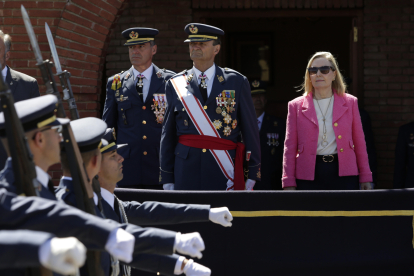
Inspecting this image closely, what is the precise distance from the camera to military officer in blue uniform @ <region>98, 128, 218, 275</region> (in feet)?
8.37

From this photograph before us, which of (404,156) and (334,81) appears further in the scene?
(404,156)

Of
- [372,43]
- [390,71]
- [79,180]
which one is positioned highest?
[372,43]

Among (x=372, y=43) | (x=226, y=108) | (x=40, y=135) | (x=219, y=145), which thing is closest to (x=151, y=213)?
(x=40, y=135)

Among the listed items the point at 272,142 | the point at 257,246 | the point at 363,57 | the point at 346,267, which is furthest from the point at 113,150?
the point at 363,57

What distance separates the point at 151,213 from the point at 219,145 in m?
1.41

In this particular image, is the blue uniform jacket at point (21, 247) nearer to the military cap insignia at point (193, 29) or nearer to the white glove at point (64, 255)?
the white glove at point (64, 255)

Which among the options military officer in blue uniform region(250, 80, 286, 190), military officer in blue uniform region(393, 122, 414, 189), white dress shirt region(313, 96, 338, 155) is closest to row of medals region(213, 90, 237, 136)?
white dress shirt region(313, 96, 338, 155)

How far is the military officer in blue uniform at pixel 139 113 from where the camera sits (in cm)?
470

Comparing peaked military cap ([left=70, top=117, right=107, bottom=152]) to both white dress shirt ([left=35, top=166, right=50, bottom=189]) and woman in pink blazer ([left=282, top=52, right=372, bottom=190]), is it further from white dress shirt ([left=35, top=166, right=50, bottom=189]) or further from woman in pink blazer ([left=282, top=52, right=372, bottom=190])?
woman in pink blazer ([left=282, top=52, right=372, bottom=190])

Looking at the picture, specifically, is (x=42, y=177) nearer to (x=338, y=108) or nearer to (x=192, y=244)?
(x=192, y=244)

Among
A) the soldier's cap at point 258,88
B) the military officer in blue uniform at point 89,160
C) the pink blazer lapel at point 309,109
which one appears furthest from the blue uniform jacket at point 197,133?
the soldier's cap at point 258,88

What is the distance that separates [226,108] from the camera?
4.14 metres

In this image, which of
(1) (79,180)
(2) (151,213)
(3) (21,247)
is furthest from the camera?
(2) (151,213)

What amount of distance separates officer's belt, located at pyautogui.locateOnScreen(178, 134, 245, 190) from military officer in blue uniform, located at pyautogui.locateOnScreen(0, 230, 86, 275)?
8.11 ft
